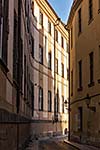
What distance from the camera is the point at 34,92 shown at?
36.0 meters

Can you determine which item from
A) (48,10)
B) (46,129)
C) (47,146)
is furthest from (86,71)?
(48,10)

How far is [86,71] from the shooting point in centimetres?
2441

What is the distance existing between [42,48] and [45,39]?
5.94 ft

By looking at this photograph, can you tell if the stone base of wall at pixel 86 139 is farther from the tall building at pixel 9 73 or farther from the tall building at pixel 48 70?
the tall building at pixel 9 73

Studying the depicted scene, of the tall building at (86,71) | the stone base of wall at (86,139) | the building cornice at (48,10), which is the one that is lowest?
the stone base of wall at (86,139)

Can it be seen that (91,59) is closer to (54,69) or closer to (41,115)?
(41,115)

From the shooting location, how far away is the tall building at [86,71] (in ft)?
71.2

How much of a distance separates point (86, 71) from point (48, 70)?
18.2 metres

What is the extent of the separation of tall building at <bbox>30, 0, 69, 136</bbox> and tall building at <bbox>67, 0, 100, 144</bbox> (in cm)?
636

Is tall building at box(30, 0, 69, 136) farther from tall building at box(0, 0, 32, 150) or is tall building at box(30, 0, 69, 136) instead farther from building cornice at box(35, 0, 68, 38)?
tall building at box(0, 0, 32, 150)

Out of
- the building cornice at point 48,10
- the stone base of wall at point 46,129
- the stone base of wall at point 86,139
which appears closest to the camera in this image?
the stone base of wall at point 86,139

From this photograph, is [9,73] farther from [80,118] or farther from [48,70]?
[48,70]

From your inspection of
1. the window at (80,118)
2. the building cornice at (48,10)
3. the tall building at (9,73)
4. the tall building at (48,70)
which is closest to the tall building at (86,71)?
the window at (80,118)

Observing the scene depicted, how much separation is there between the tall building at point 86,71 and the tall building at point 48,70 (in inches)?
250
